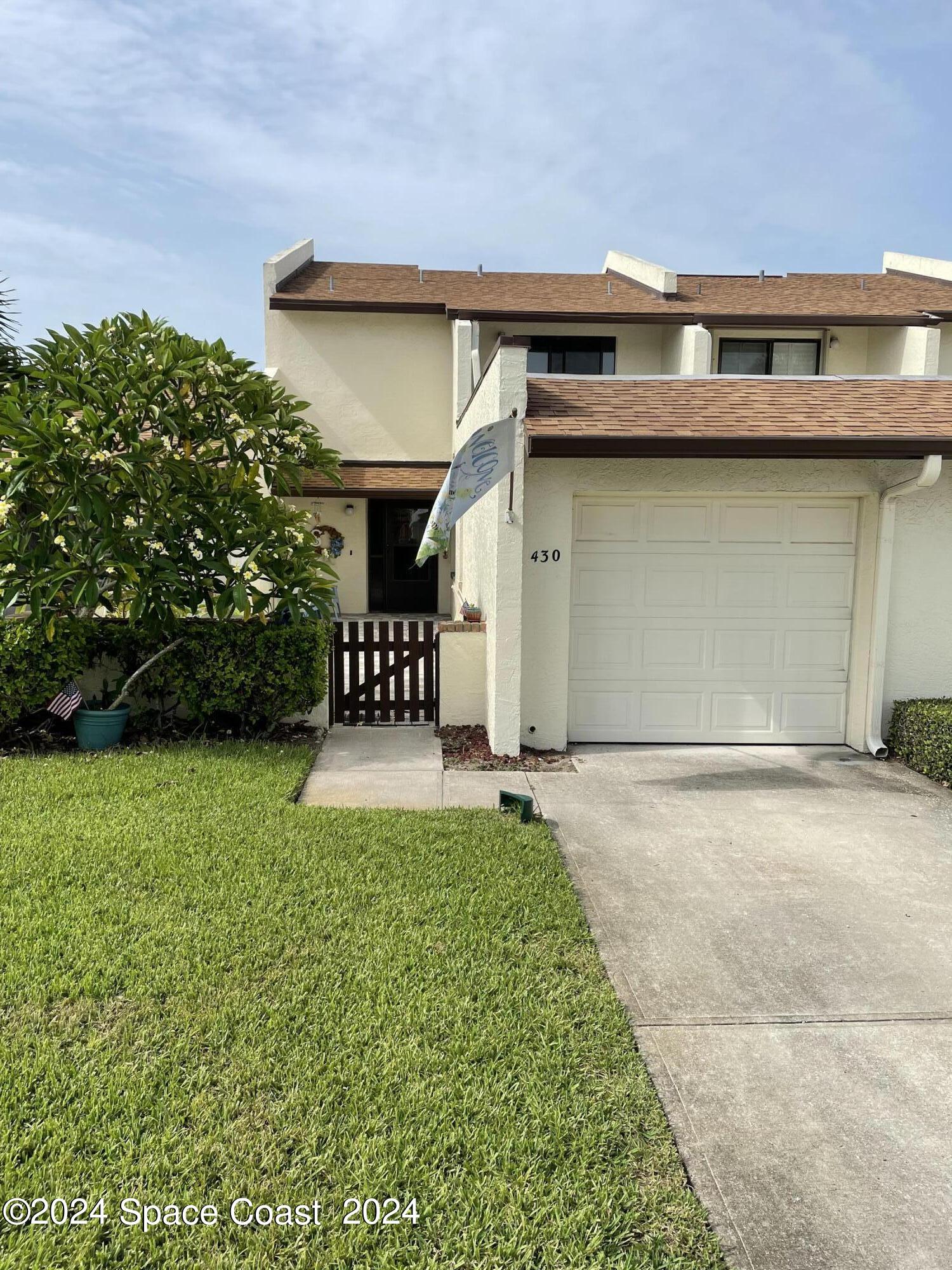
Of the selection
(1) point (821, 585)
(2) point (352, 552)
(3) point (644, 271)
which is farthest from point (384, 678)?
(3) point (644, 271)

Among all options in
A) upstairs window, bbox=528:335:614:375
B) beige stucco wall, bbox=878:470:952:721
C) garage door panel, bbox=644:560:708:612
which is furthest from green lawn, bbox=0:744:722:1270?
upstairs window, bbox=528:335:614:375

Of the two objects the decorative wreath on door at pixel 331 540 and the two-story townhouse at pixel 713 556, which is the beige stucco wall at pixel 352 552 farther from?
the two-story townhouse at pixel 713 556

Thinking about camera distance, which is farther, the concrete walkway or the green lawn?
the concrete walkway

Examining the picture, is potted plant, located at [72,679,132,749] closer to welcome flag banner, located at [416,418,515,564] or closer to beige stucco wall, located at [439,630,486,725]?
beige stucco wall, located at [439,630,486,725]

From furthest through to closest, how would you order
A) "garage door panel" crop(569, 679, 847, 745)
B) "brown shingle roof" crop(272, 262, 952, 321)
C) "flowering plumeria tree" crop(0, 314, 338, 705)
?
"brown shingle roof" crop(272, 262, 952, 321) → "garage door panel" crop(569, 679, 847, 745) → "flowering plumeria tree" crop(0, 314, 338, 705)

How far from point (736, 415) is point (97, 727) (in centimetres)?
718

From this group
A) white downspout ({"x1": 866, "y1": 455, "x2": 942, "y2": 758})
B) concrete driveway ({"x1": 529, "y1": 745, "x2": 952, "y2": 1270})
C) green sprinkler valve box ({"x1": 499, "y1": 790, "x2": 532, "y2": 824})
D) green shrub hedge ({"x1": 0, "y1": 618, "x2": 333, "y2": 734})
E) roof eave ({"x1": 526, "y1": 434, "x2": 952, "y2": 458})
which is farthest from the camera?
white downspout ({"x1": 866, "y1": 455, "x2": 942, "y2": 758})

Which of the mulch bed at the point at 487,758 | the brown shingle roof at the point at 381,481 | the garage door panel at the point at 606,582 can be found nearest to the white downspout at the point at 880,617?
the garage door panel at the point at 606,582

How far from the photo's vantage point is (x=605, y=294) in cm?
1944

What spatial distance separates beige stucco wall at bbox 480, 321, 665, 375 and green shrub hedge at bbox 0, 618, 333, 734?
12355mm

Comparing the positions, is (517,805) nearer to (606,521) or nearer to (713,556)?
(606,521)

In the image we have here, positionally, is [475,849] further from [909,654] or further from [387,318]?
[387,318]

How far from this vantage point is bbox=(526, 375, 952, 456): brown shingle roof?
759cm

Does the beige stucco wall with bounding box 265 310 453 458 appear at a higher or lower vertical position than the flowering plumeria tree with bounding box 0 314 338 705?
higher
